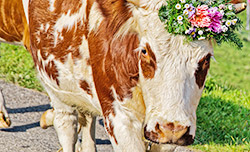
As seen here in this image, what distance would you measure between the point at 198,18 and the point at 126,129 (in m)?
0.88

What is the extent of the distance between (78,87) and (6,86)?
3.79 meters

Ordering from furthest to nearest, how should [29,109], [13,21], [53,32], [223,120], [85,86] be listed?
[29,109] < [223,120] < [13,21] < [53,32] < [85,86]

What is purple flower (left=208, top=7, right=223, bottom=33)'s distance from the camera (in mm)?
2951

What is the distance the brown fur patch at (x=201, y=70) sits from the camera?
2.98 meters

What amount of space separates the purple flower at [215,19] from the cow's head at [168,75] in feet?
0.33

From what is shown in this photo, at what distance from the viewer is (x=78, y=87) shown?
3.70 meters

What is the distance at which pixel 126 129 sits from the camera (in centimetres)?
325

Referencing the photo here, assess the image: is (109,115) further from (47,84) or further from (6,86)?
(6,86)

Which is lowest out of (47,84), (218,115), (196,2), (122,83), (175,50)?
(218,115)

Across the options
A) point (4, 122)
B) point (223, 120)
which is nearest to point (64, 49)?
point (4, 122)

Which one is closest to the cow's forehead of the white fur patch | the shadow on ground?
the white fur patch

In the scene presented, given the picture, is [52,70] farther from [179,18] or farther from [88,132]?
[179,18]

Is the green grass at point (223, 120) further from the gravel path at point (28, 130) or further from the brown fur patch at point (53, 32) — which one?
the brown fur patch at point (53, 32)

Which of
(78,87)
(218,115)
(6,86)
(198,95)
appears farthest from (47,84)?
(6,86)
